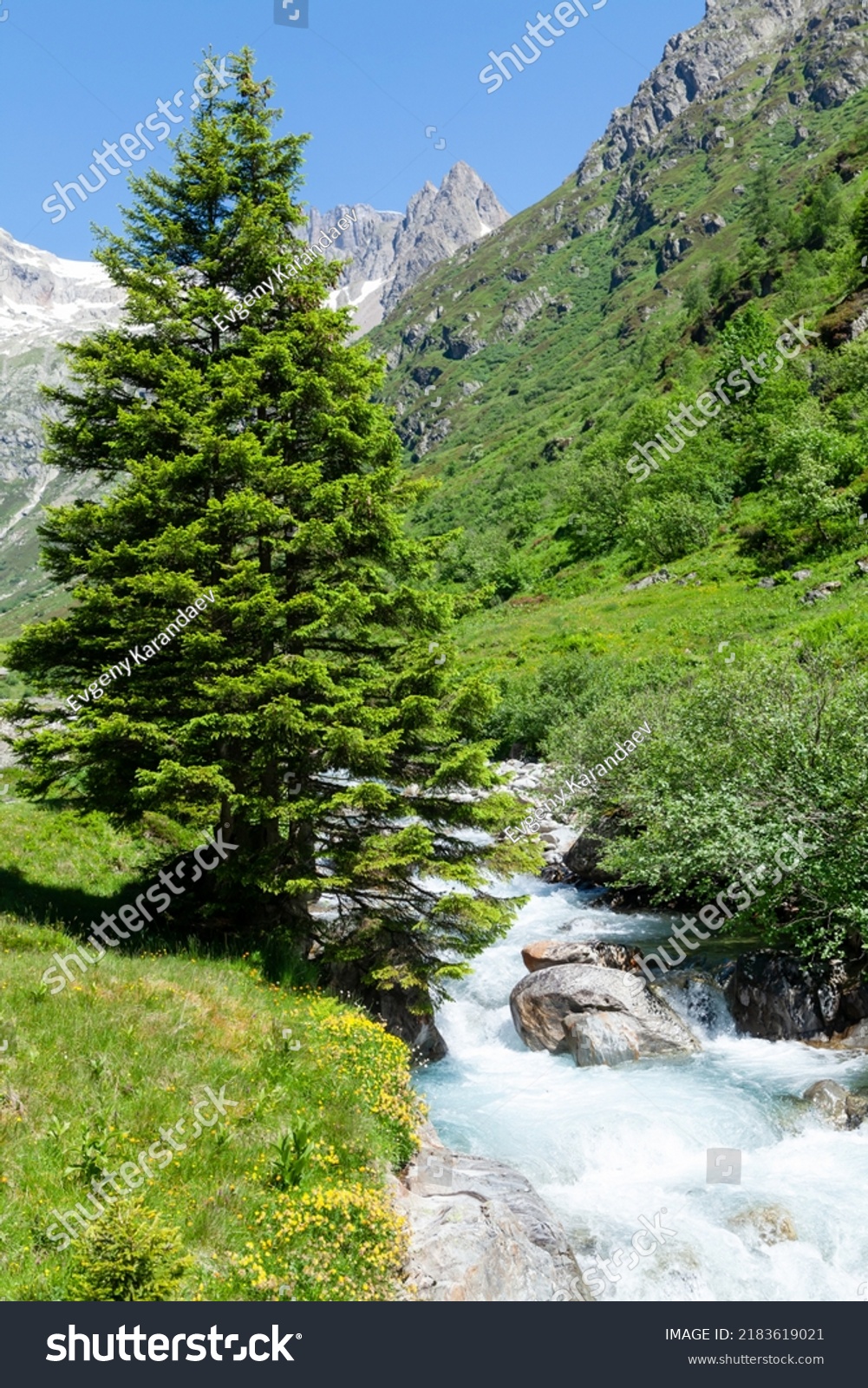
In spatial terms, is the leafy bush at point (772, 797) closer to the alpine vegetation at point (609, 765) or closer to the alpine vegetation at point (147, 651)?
the alpine vegetation at point (609, 765)

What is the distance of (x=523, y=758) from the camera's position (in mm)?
48219

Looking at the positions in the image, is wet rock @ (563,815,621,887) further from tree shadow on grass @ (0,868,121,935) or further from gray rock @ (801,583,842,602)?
gray rock @ (801,583,842,602)

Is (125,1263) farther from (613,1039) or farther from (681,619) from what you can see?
(681,619)

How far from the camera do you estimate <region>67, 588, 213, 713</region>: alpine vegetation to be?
14.2 metres

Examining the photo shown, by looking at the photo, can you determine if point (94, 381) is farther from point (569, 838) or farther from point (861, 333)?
point (861, 333)

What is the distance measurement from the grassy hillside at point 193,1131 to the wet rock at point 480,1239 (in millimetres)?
429

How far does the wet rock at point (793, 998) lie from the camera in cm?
1784

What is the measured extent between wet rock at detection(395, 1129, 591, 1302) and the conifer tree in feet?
12.6

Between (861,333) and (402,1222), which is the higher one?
(861,333)

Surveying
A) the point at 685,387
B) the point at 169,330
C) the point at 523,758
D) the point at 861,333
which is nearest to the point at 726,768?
the point at 169,330

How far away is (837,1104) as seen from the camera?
14523 millimetres

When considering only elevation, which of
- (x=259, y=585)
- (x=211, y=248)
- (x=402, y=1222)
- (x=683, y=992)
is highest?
(x=211, y=248)
